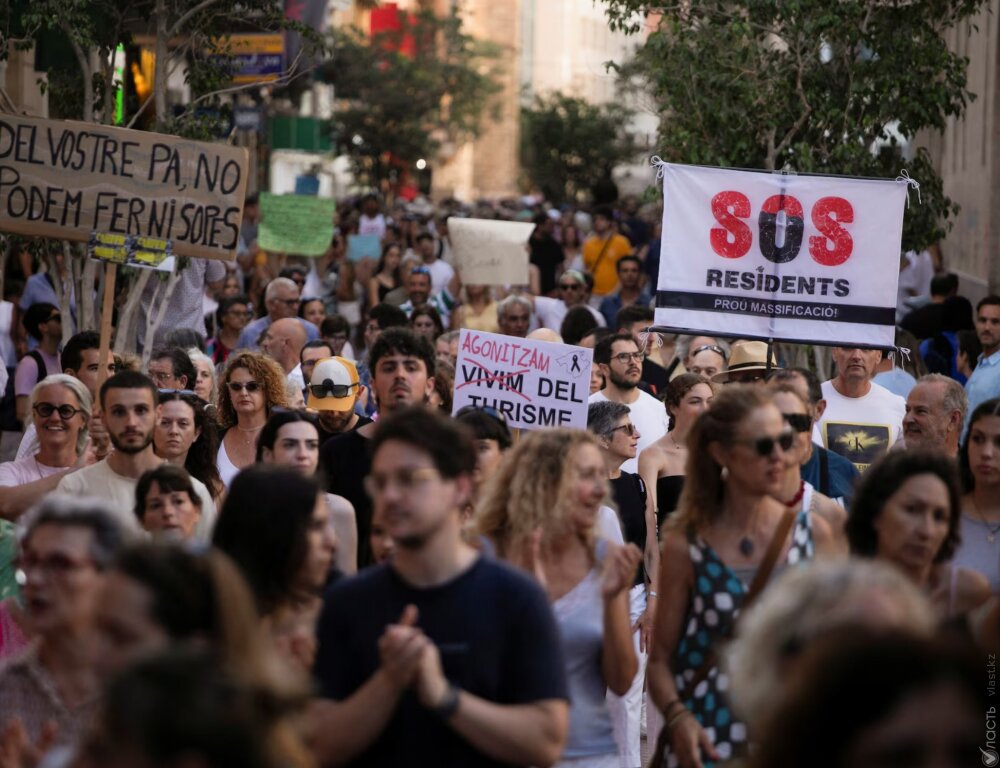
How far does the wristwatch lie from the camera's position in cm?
430

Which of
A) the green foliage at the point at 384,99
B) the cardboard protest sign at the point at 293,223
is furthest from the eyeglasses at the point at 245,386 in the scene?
the green foliage at the point at 384,99

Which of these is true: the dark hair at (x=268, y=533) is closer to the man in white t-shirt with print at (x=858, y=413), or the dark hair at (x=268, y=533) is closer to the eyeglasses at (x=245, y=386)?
the eyeglasses at (x=245, y=386)

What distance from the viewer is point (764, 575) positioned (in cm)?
546

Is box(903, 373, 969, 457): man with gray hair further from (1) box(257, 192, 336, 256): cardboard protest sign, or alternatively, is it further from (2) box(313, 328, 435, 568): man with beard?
(1) box(257, 192, 336, 256): cardboard protest sign

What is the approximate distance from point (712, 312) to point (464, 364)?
4.50 ft

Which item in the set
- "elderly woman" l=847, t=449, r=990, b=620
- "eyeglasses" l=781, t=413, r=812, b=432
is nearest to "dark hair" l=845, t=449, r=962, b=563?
"elderly woman" l=847, t=449, r=990, b=620

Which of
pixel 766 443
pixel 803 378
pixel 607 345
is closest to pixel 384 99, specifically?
pixel 607 345

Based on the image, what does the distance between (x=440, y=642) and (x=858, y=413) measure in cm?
571

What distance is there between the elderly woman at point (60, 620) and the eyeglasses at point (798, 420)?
9.64 feet

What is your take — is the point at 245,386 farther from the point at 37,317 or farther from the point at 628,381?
the point at 37,317

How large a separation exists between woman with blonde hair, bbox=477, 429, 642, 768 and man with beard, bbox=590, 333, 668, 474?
422cm

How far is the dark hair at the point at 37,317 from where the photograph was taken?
13.5 m

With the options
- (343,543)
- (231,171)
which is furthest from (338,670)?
(231,171)

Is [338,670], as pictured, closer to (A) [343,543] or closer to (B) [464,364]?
(A) [343,543]
